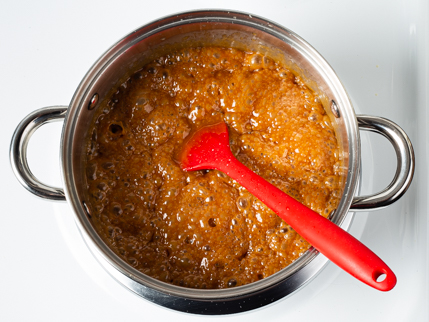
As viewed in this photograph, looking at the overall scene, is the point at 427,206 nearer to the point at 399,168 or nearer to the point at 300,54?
the point at 399,168

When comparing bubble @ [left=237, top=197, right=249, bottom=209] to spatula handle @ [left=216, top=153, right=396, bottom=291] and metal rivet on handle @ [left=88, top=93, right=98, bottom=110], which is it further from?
metal rivet on handle @ [left=88, top=93, right=98, bottom=110]

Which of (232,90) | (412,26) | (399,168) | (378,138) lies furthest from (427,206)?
(232,90)

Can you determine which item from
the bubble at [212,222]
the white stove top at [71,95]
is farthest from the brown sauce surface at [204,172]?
the white stove top at [71,95]

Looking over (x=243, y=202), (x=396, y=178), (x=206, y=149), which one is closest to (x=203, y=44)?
(x=206, y=149)

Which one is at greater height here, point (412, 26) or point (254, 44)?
point (412, 26)

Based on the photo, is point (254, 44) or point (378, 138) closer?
point (254, 44)

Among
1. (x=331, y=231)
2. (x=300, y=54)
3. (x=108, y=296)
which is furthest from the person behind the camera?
(x=108, y=296)

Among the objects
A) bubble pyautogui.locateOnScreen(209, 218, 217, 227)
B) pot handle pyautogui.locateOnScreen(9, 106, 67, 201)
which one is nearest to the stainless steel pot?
pot handle pyautogui.locateOnScreen(9, 106, 67, 201)
